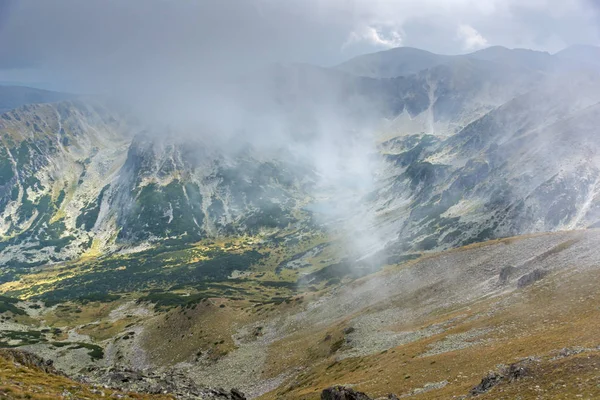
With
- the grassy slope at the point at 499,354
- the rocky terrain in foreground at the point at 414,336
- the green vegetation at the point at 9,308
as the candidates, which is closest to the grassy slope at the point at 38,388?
the rocky terrain in foreground at the point at 414,336

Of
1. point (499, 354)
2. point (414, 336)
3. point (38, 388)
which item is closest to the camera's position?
point (38, 388)

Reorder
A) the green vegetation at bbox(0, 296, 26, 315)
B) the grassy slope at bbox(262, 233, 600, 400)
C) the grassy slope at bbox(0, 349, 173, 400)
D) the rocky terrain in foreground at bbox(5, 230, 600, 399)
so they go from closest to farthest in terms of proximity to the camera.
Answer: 1. the grassy slope at bbox(0, 349, 173, 400)
2. the grassy slope at bbox(262, 233, 600, 400)
3. the rocky terrain in foreground at bbox(5, 230, 600, 399)
4. the green vegetation at bbox(0, 296, 26, 315)

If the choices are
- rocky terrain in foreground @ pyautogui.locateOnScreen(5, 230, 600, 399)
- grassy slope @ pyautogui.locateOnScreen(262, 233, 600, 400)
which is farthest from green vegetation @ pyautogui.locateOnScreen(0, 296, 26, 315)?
grassy slope @ pyautogui.locateOnScreen(262, 233, 600, 400)

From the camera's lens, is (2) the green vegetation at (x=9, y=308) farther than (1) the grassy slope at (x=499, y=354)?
Yes

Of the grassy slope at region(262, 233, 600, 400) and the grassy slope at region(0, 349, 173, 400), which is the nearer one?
the grassy slope at region(0, 349, 173, 400)

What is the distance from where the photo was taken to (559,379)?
27.2m

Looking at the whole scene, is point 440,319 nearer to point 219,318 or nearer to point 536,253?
point 536,253

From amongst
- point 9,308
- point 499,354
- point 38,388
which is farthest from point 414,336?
point 9,308

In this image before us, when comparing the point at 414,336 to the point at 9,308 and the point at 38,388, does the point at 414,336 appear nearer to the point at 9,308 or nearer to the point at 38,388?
the point at 38,388

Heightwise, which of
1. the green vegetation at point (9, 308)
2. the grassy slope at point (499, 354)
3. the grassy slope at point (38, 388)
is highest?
the grassy slope at point (38, 388)

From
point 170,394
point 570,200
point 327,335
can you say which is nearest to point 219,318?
point 327,335

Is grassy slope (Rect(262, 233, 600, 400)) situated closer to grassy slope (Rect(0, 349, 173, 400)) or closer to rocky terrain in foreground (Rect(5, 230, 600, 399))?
rocky terrain in foreground (Rect(5, 230, 600, 399))

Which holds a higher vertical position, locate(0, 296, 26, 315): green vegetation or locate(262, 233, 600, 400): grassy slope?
locate(262, 233, 600, 400): grassy slope

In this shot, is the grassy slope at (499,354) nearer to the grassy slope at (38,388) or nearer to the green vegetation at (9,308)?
the grassy slope at (38,388)
